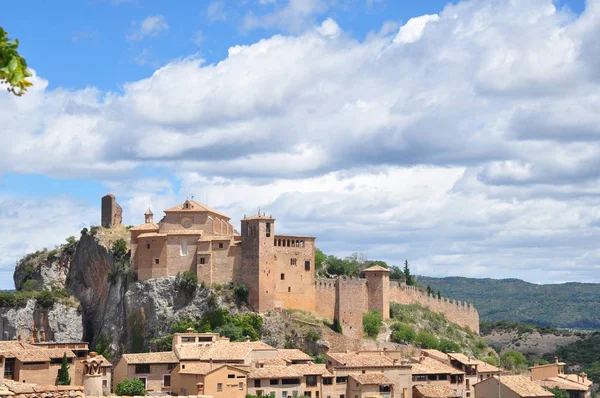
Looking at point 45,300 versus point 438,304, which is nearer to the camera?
point 45,300

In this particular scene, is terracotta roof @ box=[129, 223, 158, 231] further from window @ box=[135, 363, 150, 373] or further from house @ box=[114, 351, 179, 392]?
window @ box=[135, 363, 150, 373]

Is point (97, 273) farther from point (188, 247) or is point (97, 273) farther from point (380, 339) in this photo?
point (380, 339)

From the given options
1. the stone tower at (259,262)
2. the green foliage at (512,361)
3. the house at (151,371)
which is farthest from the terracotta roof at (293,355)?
the green foliage at (512,361)

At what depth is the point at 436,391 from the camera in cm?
7019

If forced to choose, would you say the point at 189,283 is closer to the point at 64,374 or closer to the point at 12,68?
the point at 64,374

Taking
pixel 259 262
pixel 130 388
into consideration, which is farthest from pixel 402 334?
pixel 130 388

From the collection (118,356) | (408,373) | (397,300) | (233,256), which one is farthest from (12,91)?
(397,300)

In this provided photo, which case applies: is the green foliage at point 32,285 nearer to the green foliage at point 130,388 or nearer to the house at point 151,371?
the house at point 151,371

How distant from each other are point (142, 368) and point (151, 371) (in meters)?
0.68

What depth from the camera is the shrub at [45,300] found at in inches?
3693

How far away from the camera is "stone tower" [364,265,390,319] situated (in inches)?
3420

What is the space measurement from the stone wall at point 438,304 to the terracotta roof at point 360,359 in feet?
60.7

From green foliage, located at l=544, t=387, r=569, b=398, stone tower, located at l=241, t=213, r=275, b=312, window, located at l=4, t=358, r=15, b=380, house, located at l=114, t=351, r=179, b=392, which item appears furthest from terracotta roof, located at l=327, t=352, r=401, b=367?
window, located at l=4, t=358, r=15, b=380

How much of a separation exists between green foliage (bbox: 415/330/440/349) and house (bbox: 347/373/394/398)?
17782 mm
